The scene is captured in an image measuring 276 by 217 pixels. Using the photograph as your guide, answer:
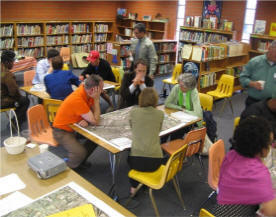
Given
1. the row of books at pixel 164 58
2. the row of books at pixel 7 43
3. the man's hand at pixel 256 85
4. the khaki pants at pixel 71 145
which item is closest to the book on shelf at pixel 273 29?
the row of books at pixel 164 58

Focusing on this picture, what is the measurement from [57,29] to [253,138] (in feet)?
28.8

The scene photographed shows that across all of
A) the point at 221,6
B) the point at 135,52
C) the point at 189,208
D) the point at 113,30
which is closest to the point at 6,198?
the point at 189,208


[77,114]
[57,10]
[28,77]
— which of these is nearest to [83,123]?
[77,114]

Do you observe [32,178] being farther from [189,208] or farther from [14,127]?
[14,127]

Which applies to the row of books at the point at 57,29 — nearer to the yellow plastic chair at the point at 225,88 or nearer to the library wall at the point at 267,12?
the yellow plastic chair at the point at 225,88

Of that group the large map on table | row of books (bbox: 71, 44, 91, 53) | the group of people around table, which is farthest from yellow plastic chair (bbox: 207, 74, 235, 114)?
row of books (bbox: 71, 44, 91, 53)

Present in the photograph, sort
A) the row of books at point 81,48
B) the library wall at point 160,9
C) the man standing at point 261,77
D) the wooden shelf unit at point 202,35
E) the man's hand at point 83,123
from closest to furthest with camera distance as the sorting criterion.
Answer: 1. the man's hand at point 83,123
2. the man standing at point 261,77
3. the wooden shelf unit at point 202,35
4. the library wall at point 160,9
5. the row of books at point 81,48

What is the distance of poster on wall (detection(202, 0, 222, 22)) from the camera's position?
8.34m

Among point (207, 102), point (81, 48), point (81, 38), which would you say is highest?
point (81, 38)

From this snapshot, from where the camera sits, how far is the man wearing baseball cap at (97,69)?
4688 mm

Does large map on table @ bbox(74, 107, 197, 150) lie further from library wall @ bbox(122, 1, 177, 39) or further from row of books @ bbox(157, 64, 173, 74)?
library wall @ bbox(122, 1, 177, 39)

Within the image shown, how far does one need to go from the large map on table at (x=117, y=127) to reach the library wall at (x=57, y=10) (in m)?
6.98

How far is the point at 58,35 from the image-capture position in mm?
9438

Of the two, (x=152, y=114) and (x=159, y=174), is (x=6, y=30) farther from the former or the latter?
(x=159, y=174)
